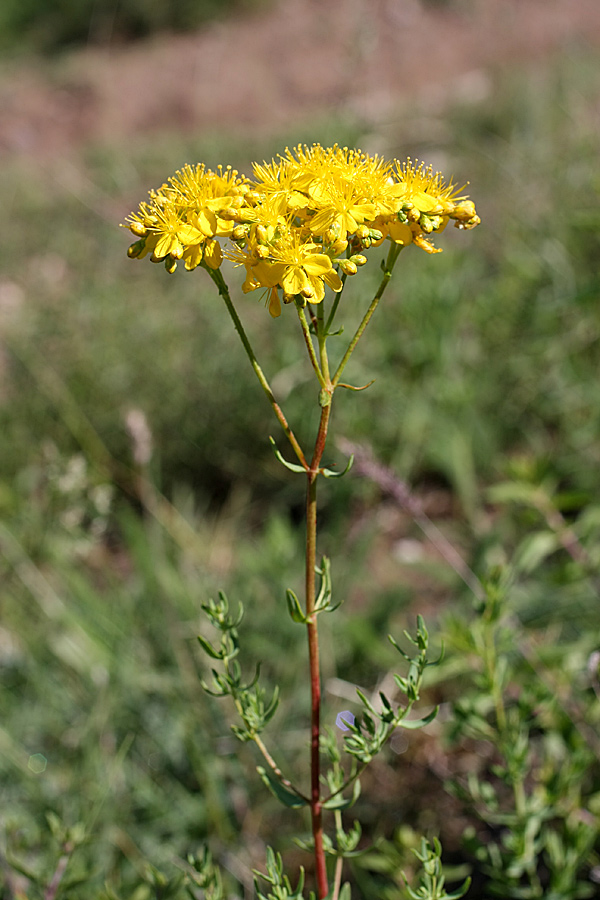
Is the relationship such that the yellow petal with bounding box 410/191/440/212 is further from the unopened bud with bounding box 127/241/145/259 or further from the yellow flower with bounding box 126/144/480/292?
the unopened bud with bounding box 127/241/145/259

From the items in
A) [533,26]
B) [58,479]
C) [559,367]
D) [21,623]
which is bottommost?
[21,623]

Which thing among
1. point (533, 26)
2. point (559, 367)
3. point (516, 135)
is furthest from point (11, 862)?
point (533, 26)

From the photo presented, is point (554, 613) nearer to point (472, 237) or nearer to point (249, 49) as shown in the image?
point (472, 237)

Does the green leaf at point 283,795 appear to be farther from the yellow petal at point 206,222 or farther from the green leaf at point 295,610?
the yellow petal at point 206,222

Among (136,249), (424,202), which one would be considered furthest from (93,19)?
(424,202)

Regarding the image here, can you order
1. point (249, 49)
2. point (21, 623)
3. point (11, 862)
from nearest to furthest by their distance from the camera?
1. point (11, 862)
2. point (21, 623)
3. point (249, 49)

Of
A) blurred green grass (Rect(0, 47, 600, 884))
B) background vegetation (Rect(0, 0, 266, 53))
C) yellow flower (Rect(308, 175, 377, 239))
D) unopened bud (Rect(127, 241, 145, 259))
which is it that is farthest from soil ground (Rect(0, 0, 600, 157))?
yellow flower (Rect(308, 175, 377, 239))
